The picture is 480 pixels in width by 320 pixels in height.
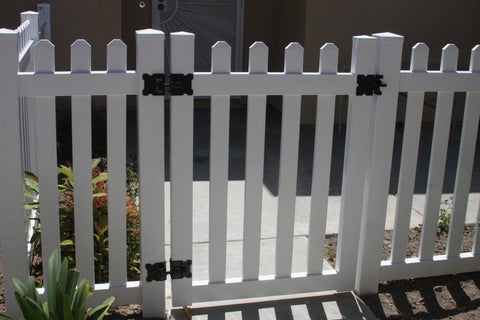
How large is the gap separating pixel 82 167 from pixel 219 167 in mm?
707

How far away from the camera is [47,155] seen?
9.51 feet

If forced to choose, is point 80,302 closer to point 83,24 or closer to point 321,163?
point 321,163

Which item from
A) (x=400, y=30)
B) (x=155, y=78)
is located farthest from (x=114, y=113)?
(x=400, y=30)

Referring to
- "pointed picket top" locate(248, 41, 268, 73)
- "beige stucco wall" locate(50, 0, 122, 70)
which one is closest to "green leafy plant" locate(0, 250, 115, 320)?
"pointed picket top" locate(248, 41, 268, 73)

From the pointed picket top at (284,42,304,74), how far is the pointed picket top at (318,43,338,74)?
0.38ft

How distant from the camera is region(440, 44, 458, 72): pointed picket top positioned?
3.34m

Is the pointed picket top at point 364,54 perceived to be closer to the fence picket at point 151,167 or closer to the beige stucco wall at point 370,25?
the fence picket at point 151,167

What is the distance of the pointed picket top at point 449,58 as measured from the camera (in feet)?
11.0

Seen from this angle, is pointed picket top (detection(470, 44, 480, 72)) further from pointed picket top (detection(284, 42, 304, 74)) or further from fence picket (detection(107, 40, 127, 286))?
fence picket (detection(107, 40, 127, 286))

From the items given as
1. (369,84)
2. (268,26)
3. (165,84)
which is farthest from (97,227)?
(268,26)

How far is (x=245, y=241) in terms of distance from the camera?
10.7 ft

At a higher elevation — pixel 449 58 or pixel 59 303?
pixel 449 58

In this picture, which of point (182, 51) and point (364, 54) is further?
point (364, 54)

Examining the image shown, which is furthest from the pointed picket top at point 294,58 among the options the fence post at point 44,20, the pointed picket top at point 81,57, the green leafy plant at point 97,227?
the fence post at point 44,20
